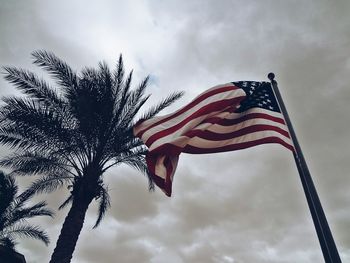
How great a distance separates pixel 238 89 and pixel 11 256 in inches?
566

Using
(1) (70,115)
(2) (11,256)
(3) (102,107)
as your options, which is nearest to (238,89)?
(3) (102,107)

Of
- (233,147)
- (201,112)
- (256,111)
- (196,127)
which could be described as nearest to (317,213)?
(233,147)

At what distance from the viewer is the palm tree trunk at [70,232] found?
28.3 ft

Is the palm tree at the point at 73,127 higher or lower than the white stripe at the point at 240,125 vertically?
higher

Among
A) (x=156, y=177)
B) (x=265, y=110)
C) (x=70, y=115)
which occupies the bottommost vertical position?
(x=156, y=177)

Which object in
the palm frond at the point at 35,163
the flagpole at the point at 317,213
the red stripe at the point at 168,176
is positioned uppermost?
the palm frond at the point at 35,163

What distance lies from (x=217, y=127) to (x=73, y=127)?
6196 millimetres

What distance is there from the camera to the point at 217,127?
6020 mm

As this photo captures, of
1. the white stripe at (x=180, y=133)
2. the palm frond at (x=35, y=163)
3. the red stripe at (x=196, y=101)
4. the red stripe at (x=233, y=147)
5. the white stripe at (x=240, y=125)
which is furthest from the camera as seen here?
the palm frond at (x=35, y=163)

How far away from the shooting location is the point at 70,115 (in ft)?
34.5

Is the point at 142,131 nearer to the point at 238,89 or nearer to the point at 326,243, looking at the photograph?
the point at 238,89

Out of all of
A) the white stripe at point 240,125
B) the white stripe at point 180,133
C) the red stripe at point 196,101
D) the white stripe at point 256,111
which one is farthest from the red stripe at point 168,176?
the white stripe at point 256,111

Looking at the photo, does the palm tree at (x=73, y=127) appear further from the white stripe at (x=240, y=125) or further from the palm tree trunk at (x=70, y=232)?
the white stripe at (x=240, y=125)

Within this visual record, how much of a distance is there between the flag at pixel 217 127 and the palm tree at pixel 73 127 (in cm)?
430
